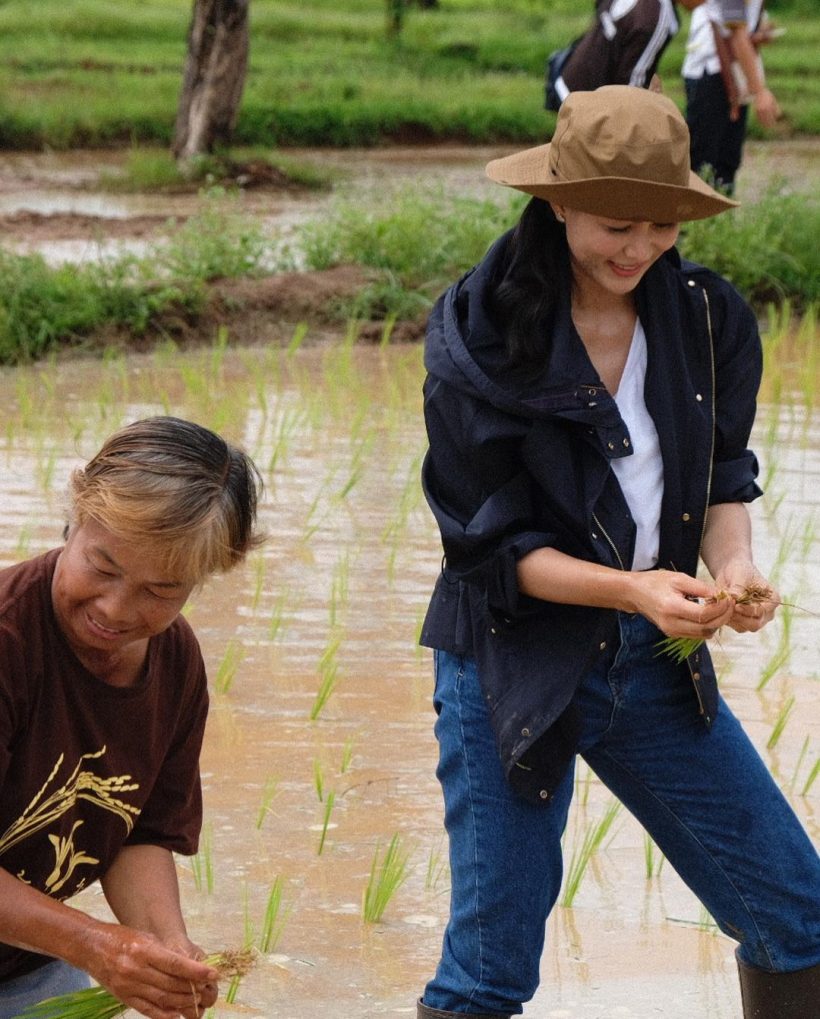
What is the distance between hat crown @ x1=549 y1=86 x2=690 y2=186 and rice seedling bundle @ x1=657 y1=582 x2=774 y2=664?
534 millimetres

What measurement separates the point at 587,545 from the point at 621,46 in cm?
507

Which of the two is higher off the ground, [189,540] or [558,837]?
[189,540]

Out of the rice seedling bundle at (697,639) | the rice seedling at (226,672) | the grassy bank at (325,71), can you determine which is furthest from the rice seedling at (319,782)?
the grassy bank at (325,71)

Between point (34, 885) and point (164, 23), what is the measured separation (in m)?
23.4

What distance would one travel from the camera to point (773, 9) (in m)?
31.9

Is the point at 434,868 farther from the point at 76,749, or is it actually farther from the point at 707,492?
the point at 76,749

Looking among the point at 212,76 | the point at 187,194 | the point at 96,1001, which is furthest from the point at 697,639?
the point at 212,76

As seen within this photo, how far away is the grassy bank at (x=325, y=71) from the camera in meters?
16.3

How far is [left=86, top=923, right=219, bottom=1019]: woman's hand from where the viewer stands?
194 centimetres

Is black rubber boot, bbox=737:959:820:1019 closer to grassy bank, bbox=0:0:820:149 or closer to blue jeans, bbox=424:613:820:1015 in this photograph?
blue jeans, bbox=424:613:820:1015

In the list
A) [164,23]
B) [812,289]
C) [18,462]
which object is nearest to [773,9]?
[164,23]

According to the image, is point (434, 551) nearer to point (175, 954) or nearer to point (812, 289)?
point (175, 954)

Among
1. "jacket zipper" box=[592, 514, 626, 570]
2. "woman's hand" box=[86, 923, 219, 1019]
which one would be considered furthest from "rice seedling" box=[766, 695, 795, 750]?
A: "woman's hand" box=[86, 923, 219, 1019]

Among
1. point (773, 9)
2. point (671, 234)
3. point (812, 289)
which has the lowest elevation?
point (773, 9)
